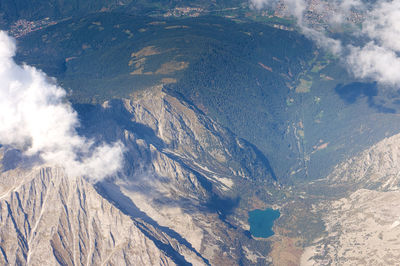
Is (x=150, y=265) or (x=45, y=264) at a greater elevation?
(x=45, y=264)

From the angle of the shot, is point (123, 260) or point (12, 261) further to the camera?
point (123, 260)

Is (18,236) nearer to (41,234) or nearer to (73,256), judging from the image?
(41,234)

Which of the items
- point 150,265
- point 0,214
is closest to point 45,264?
point 0,214

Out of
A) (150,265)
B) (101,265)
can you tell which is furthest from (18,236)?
(150,265)

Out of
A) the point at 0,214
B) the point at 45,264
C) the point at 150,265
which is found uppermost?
the point at 0,214

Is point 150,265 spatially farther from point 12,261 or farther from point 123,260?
point 12,261

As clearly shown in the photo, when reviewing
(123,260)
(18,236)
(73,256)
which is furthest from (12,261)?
(123,260)

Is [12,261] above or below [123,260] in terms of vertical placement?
above

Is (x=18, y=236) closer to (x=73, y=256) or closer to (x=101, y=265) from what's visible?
(x=73, y=256)
